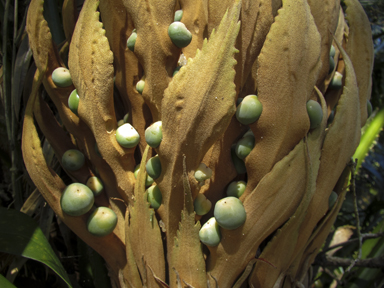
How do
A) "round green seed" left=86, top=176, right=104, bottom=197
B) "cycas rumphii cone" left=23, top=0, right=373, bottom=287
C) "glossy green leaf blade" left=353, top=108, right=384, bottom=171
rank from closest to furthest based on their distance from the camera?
"cycas rumphii cone" left=23, top=0, right=373, bottom=287 < "round green seed" left=86, top=176, right=104, bottom=197 < "glossy green leaf blade" left=353, top=108, right=384, bottom=171

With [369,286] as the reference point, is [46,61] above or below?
above

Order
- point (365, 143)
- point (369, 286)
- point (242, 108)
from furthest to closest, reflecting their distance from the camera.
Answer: point (365, 143), point (369, 286), point (242, 108)

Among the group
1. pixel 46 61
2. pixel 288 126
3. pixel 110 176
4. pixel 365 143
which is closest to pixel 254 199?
pixel 288 126

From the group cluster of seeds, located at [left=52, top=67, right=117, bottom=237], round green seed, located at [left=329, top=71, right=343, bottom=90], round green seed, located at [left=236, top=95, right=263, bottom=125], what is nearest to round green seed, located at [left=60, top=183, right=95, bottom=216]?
cluster of seeds, located at [left=52, top=67, right=117, bottom=237]

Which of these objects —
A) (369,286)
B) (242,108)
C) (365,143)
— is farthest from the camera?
(365,143)

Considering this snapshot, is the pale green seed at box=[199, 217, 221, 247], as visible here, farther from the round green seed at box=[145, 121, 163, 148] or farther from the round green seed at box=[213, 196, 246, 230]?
the round green seed at box=[145, 121, 163, 148]

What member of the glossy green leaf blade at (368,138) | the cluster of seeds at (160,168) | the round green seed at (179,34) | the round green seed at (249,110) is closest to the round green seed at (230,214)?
the cluster of seeds at (160,168)

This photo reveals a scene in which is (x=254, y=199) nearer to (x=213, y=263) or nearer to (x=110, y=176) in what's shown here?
(x=213, y=263)
